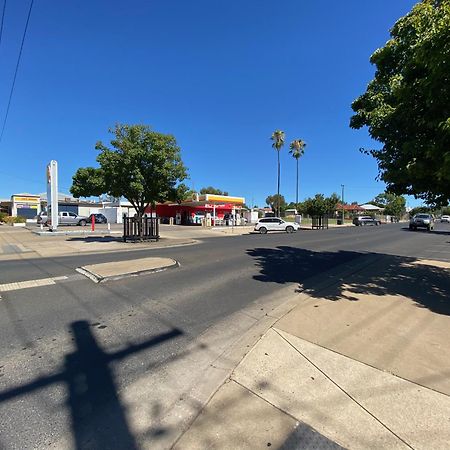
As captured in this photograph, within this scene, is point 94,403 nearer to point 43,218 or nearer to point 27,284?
point 27,284

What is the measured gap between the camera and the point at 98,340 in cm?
434

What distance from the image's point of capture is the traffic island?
27.4 feet

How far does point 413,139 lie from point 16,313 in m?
8.23

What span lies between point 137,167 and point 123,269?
952 cm

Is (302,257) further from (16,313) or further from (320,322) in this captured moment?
(16,313)

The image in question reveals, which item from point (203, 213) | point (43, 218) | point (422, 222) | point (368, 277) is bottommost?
point (368, 277)

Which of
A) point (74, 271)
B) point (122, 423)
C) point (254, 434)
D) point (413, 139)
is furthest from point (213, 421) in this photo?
point (74, 271)

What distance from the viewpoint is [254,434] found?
242 cm

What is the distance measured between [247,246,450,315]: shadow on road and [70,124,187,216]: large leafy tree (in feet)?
28.2

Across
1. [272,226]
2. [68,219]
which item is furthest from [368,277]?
[68,219]

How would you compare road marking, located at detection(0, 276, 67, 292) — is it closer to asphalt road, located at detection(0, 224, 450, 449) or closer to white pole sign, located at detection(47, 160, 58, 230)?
asphalt road, located at detection(0, 224, 450, 449)

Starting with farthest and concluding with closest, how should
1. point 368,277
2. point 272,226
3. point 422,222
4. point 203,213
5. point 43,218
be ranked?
point 203,213 < point 43,218 < point 422,222 < point 272,226 < point 368,277

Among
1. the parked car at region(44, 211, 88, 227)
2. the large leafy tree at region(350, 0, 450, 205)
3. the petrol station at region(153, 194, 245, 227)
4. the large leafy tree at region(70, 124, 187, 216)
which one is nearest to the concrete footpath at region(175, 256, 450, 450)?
the large leafy tree at region(350, 0, 450, 205)

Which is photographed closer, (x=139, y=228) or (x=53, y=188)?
(x=139, y=228)
